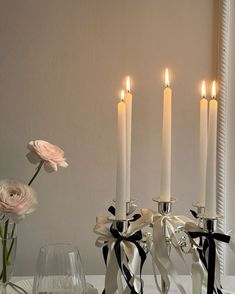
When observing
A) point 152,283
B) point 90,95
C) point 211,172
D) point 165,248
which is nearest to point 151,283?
point 152,283

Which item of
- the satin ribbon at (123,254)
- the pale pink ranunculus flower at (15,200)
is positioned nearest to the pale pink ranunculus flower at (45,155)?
the pale pink ranunculus flower at (15,200)

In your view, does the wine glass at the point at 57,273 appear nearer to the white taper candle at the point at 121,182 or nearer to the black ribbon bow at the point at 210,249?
the white taper candle at the point at 121,182

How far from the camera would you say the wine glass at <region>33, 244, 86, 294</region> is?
67cm

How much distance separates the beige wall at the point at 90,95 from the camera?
3.46 feet

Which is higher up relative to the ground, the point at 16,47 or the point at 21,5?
the point at 21,5

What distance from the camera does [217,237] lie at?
0.71 m

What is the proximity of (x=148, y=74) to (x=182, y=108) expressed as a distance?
0.41ft

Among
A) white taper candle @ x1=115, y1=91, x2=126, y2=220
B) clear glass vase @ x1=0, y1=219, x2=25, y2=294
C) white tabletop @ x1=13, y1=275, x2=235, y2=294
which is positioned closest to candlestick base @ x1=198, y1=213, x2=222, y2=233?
white taper candle @ x1=115, y1=91, x2=126, y2=220

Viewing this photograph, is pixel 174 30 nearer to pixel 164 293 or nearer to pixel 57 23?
pixel 57 23

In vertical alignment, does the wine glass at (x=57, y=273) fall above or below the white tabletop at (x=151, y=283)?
above

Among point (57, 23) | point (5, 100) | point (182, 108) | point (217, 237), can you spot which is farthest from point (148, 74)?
point (217, 237)

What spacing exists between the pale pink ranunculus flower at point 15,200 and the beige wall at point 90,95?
27 centimetres

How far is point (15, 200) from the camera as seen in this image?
0.76 meters

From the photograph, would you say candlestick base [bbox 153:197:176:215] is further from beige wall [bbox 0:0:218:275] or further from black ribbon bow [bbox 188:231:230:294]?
beige wall [bbox 0:0:218:275]
